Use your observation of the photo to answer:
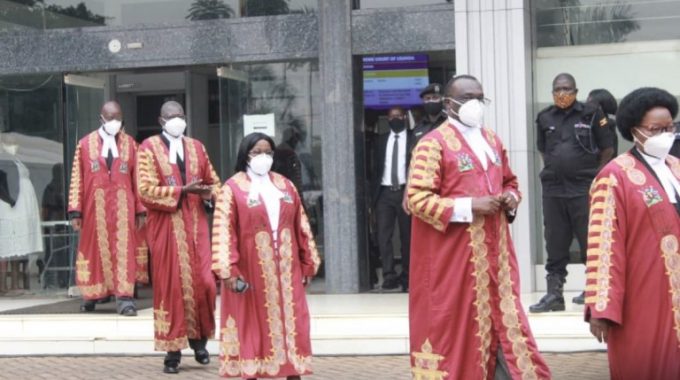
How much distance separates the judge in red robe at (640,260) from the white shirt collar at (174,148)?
17.1 ft

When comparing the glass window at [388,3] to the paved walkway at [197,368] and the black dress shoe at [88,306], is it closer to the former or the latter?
the black dress shoe at [88,306]

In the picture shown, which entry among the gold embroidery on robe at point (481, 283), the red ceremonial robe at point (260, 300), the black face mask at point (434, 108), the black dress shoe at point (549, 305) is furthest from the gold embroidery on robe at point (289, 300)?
the black face mask at point (434, 108)

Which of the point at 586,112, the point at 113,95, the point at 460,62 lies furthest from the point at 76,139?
the point at 586,112

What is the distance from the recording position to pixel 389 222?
14914mm

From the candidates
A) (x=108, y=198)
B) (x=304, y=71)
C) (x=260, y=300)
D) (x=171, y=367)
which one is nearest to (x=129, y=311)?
(x=108, y=198)

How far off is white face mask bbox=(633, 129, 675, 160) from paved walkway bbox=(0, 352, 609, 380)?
330cm

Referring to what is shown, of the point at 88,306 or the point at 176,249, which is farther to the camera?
the point at 88,306

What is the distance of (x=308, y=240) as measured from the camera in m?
9.65

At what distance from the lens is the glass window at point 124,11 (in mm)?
15664

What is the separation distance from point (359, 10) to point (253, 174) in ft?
19.3

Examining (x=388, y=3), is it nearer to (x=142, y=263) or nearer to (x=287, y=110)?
(x=287, y=110)

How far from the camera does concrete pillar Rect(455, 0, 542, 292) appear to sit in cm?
1394

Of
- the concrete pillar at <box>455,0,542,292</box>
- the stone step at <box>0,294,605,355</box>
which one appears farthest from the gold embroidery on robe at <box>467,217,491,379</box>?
the concrete pillar at <box>455,0,542,292</box>

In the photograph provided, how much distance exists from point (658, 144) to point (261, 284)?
3506mm
